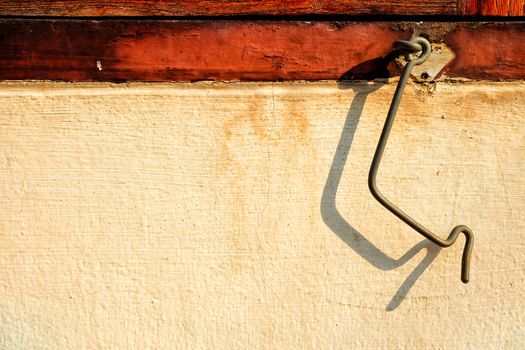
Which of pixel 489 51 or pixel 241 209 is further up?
pixel 489 51

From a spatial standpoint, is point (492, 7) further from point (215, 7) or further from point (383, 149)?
point (215, 7)

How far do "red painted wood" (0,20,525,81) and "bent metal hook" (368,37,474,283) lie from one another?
0.06 m

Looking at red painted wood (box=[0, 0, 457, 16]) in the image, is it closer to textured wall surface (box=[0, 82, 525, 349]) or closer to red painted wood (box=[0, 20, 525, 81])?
red painted wood (box=[0, 20, 525, 81])

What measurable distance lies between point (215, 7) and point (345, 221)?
0.48 meters

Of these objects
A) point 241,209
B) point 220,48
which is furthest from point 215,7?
point 241,209

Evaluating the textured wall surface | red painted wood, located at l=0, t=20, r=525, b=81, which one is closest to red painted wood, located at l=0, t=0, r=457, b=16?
red painted wood, located at l=0, t=20, r=525, b=81

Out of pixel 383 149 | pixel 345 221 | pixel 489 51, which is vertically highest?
pixel 489 51

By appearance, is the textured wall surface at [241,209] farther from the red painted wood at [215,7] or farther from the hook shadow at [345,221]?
the red painted wood at [215,7]

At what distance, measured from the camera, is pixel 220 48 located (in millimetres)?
1079

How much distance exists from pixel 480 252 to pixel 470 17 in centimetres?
46

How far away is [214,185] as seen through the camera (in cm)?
112

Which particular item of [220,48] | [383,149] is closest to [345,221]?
[383,149]

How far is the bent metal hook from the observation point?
104 cm

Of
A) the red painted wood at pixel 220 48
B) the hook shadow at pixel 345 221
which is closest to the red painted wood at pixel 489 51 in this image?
the red painted wood at pixel 220 48
